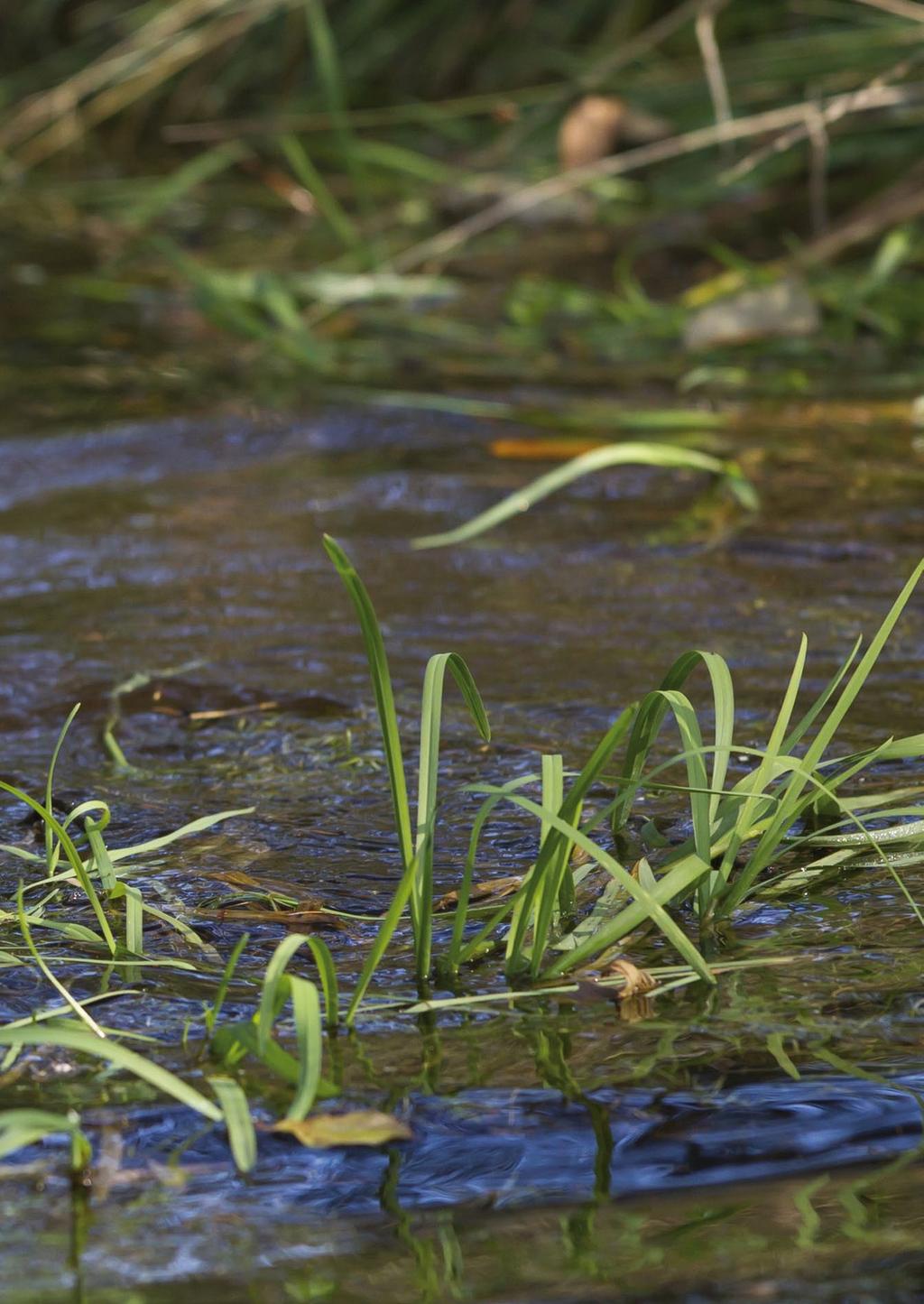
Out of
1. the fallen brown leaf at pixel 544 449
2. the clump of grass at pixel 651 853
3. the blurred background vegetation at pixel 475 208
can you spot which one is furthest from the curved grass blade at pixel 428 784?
the blurred background vegetation at pixel 475 208

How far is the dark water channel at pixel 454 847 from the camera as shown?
0.98 metres

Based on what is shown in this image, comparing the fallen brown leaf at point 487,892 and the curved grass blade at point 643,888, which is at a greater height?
the curved grass blade at point 643,888

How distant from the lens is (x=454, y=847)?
4.91 feet

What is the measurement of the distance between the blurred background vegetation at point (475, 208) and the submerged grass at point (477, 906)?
5.41 feet

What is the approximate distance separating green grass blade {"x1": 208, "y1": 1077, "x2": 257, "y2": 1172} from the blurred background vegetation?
2002mm

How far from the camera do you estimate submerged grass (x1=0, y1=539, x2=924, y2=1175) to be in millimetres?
1086

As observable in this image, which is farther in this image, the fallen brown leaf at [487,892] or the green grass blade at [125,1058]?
the fallen brown leaf at [487,892]

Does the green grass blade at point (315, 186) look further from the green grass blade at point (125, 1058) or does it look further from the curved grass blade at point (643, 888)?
→ the green grass blade at point (125, 1058)

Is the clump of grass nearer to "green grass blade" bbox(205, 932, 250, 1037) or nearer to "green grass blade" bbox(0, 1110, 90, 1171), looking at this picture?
"green grass blade" bbox(205, 932, 250, 1037)

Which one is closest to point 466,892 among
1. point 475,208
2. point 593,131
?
point 593,131

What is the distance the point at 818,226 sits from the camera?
11.0 ft

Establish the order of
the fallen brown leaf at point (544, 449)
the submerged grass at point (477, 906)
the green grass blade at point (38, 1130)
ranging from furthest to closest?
the fallen brown leaf at point (544, 449)
the submerged grass at point (477, 906)
the green grass blade at point (38, 1130)

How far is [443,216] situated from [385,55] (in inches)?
39.6

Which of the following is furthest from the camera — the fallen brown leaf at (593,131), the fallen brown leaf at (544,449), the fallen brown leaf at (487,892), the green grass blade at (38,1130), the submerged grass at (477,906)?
the fallen brown leaf at (593,131)
